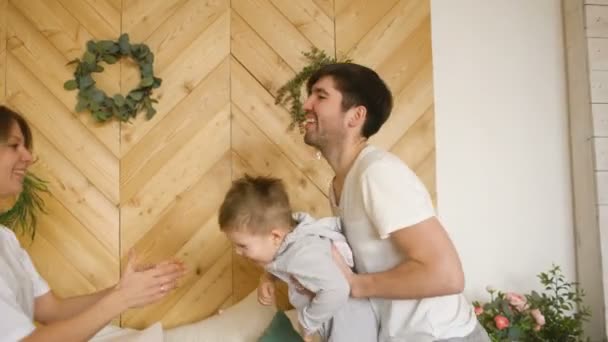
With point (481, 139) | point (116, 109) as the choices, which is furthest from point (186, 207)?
point (481, 139)

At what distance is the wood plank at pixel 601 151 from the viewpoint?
2.42m

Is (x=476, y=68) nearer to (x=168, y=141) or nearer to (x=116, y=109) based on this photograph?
(x=168, y=141)

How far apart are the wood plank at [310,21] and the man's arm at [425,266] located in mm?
1284

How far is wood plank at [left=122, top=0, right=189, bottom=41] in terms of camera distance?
2.36 meters

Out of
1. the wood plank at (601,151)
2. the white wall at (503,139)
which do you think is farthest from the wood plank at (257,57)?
the wood plank at (601,151)

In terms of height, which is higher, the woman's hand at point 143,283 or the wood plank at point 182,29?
the wood plank at point 182,29

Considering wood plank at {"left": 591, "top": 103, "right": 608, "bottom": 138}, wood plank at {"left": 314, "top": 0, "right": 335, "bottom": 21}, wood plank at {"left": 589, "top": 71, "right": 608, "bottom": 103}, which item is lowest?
wood plank at {"left": 591, "top": 103, "right": 608, "bottom": 138}

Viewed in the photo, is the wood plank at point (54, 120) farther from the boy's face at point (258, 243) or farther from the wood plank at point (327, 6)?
the wood plank at point (327, 6)

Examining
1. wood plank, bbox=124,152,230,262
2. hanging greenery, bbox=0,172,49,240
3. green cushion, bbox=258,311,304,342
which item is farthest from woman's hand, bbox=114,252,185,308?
hanging greenery, bbox=0,172,49,240

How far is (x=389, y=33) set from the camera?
8.23 ft

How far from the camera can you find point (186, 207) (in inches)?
92.6

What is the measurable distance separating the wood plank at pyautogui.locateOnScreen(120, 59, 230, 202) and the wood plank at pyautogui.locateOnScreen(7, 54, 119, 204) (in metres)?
0.12

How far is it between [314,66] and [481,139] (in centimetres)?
89

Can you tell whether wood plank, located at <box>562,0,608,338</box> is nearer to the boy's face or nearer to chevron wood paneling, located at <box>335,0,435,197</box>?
chevron wood paneling, located at <box>335,0,435,197</box>
